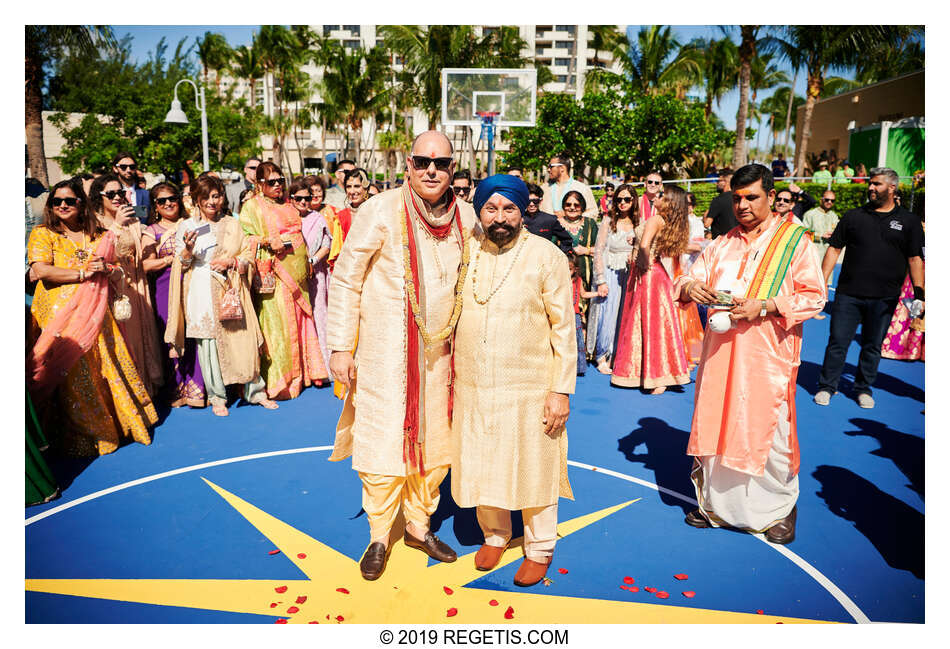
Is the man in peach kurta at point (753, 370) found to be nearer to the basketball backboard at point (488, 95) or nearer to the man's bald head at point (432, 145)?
the man's bald head at point (432, 145)

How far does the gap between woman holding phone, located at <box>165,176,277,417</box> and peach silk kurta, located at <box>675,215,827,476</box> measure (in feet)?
12.8

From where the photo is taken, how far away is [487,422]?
350 cm

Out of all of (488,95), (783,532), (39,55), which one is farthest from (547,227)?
(39,55)

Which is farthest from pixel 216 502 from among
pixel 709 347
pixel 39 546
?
pixel 709 347

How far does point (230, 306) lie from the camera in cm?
617

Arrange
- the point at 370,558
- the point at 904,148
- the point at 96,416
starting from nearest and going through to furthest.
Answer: the point at 370,558, the point at 96,416, the point at 904,148

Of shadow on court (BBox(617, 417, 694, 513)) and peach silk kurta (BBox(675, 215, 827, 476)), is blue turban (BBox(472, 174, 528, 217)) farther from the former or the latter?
shadow on court (BBox(617, 417, 694, 513))

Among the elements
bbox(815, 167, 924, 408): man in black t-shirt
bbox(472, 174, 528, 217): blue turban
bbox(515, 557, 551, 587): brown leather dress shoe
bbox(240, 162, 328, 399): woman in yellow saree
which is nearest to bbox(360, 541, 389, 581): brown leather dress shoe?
bbox(515, 557, 551, 587): brown leather dress shoe

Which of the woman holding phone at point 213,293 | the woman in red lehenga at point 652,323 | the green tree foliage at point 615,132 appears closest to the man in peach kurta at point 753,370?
the woman in red lehenga at point 652,323

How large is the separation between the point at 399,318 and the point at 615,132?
2487cm

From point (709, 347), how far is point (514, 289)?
1.46 meters

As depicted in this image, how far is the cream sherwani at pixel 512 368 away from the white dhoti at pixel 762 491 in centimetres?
121

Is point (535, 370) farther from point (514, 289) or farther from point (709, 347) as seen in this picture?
point (709, 347)

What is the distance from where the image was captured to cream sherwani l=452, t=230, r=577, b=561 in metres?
3.43
